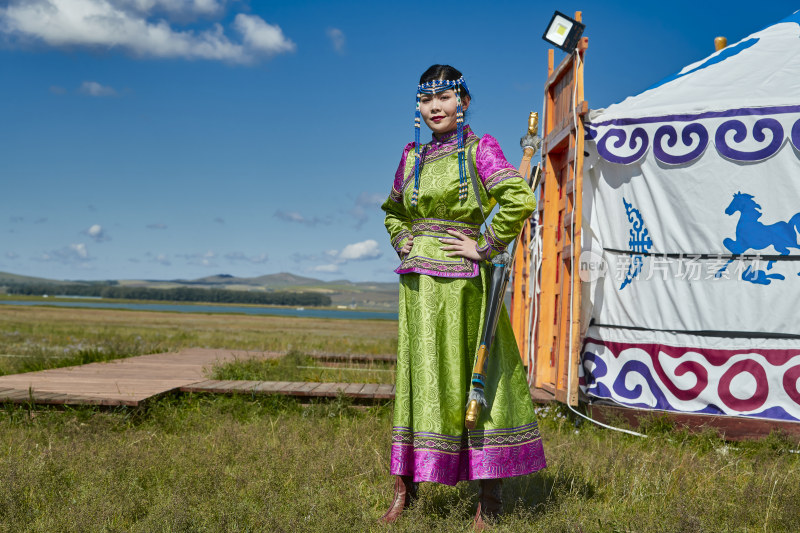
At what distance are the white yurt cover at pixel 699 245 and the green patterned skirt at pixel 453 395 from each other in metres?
2.52

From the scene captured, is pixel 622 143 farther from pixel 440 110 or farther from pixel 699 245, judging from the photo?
pixel 440 110

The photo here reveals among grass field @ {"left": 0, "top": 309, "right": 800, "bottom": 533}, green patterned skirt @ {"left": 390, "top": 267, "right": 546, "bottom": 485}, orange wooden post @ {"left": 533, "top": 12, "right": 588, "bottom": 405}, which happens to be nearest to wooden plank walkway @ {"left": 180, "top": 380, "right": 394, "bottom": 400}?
grass field @ {"left": 0, "top": 309, "right": 800, "bottom": 533}

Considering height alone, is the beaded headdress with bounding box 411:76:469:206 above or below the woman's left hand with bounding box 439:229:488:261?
above

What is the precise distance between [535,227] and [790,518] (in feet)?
15.1

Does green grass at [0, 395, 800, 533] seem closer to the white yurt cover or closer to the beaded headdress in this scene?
the white yurt cover

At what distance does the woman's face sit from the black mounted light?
2.51 meters

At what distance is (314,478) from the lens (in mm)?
3609

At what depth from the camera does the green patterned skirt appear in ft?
9.43

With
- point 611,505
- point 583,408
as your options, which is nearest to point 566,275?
point 583,408

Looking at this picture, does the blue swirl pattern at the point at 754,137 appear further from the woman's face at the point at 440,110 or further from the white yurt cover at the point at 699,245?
the woman's face at the point at 440,110

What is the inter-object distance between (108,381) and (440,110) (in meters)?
4.60

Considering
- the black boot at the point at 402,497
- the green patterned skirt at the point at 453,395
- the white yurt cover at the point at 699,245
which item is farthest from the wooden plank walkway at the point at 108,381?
the white yurt cover at the point at 699,245

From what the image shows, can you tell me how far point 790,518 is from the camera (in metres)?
3.15

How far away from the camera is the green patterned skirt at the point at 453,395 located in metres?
2.88
